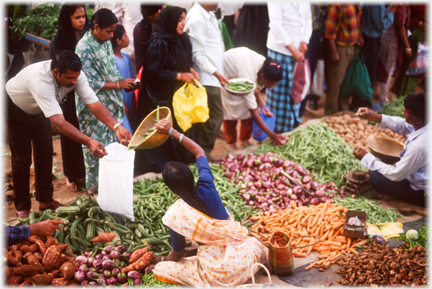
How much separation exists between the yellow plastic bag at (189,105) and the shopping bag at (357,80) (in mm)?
3131

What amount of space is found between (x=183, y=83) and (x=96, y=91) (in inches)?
39.9

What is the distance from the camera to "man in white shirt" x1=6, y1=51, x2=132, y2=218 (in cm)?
327

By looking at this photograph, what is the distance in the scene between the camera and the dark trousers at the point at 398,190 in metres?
4.16

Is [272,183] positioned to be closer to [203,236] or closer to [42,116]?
[203,236]

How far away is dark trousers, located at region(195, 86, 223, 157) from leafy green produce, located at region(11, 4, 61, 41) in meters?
2.25

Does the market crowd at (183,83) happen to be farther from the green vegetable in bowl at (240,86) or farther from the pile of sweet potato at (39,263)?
the pile of sweet potato at (39,263)

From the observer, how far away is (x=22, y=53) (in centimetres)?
535

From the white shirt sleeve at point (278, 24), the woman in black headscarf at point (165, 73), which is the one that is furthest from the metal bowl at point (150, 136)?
the white shirt sleeve at point (278, 24)

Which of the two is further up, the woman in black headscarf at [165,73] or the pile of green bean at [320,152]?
the woman in black headscarf at [165,73]

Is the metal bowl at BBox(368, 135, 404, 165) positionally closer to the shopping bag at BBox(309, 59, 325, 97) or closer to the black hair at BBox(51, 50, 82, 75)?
the shopping bag at BBox(309, 59, 325, 97)

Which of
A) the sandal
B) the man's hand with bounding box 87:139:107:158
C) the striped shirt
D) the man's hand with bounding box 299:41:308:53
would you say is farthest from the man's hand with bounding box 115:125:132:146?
the striped shirt

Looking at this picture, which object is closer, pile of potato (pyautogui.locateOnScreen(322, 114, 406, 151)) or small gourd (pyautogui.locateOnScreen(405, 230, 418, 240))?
small gourd (pyautogui.locateOnScreen(405, 230, 418, 240))

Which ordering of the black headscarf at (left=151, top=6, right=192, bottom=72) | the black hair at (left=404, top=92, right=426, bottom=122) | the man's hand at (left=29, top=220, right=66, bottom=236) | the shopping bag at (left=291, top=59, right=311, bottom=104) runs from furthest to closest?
the shopping bag at (left=291, top=59, right=311, bottom=104)
the black headscarf at (left=151, top=6, right=192, bottom=72)
the black hair at (left=404, top=92, right=426, bottom=122)
the man's hand at (left=29, top=220, right=66, bottom=236)

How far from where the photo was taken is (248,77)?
16.8 ft
